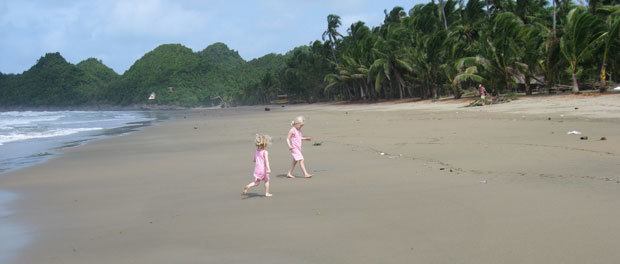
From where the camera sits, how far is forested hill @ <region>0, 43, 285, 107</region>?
138 m

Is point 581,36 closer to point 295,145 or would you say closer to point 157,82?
point 295,145

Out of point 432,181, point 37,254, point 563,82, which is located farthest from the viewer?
point 563,82

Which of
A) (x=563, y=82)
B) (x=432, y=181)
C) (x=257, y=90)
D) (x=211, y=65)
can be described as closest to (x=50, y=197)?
(x=432, y=181)

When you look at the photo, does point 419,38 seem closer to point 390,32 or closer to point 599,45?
point 390,32

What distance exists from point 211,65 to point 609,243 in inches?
6345

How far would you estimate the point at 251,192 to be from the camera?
306 inches

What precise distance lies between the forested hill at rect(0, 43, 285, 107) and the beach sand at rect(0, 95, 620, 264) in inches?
3853

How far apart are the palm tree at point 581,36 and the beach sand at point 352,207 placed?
1620 centimetres

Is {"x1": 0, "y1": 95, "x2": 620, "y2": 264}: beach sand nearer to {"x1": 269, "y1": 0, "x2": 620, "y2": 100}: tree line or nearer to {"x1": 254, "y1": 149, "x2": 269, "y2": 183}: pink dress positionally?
{"x1": 254, "y1": 149, "x2": 269, "y2": 183}: pink dress

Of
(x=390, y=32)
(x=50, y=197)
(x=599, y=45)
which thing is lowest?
(x=50, y=197)

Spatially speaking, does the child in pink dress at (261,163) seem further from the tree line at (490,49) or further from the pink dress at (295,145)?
the tree line at (490,49)

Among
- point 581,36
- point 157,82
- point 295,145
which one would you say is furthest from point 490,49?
point 157,82

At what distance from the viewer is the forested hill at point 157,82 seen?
13788cm

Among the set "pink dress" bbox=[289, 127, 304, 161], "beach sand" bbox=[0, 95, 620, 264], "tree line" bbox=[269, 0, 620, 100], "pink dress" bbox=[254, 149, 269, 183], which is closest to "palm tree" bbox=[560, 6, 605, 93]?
"tree line" bbox=[269, 0, 620, 100]
